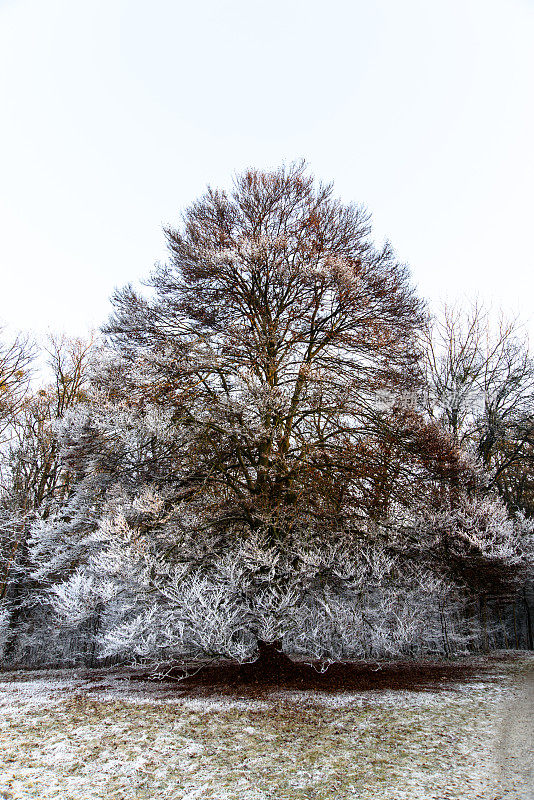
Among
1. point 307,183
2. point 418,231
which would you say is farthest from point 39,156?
point 418,231

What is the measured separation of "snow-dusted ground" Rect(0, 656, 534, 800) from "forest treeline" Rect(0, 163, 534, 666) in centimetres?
113

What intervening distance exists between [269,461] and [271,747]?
4.27 meters

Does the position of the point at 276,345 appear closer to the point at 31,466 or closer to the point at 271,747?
the point at 271,747

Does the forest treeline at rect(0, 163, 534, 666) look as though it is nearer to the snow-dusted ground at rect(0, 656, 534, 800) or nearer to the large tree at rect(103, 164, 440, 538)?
the large tree at rect(103, 164, 440, 538)

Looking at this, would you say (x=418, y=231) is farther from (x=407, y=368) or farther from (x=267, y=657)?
(x=267, y=657)

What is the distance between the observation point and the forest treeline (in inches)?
291

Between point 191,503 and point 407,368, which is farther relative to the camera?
point 407,368

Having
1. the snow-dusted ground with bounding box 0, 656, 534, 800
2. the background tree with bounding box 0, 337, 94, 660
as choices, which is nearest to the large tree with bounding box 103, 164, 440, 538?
the snow-dusted ground with bounding box 0, 656, 534, 800

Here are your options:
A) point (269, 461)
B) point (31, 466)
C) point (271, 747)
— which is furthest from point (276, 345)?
point (31, 466)

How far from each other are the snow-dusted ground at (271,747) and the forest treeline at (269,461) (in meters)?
1.13

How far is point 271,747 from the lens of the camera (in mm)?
4500

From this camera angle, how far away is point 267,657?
807 cm

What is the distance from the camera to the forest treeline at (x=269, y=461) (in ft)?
24.2

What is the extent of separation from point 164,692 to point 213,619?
6.61 ft
